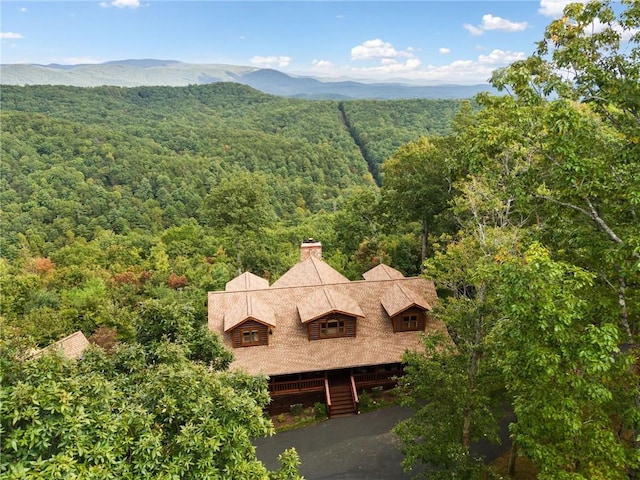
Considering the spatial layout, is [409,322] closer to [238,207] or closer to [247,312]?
[247,312]

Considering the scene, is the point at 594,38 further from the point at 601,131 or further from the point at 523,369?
the point at 523,369

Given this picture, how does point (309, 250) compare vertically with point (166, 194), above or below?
above

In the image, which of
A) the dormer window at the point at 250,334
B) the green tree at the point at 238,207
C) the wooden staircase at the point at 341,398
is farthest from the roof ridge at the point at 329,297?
the green tree at the point at 238,207

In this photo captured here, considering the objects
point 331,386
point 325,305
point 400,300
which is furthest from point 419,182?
point 331,386

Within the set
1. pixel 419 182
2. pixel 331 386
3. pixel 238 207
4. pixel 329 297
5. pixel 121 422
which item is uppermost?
pixel 419 182

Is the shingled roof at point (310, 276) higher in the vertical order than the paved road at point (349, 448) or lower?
higher

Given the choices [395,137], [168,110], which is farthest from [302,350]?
[168,110]

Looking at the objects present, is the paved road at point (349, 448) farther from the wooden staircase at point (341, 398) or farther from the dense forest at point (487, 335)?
the dense forest at point (487, 335)
